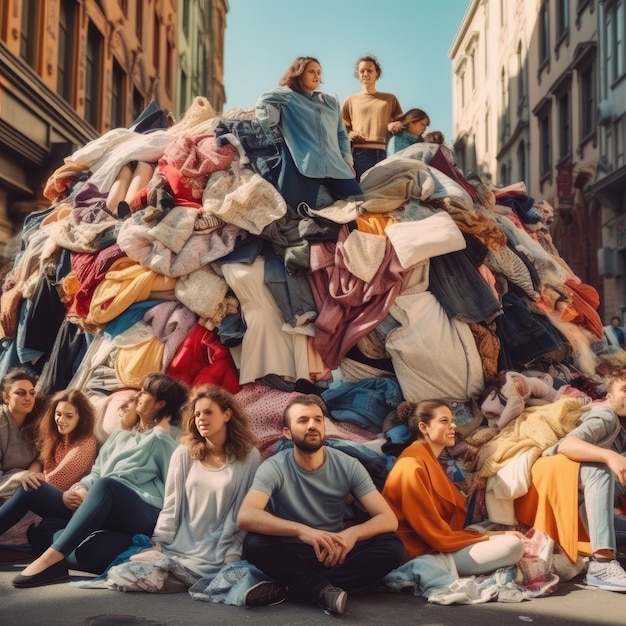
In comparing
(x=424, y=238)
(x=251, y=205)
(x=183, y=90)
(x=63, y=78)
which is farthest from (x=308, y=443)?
(x=183, y=90)

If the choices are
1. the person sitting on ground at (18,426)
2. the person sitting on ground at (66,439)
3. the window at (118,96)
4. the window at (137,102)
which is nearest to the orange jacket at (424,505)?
the person sitting on ground at (66,439)

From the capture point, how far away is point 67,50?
17.5 m

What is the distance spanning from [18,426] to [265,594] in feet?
6.64

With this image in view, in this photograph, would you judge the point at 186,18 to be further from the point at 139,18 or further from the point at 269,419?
the point at 269,419

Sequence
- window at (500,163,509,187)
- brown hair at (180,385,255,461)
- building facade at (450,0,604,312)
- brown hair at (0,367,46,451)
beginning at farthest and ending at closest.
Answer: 1. window at (500,163,509,187)
2. building facade at (450,0,604,312)
3. brown hair at (0,367,46,451)
4. brown hair at (180,385,255,461)

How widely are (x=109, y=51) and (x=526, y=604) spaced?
18.2 meters

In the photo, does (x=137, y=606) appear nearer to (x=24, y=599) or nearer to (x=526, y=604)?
(x=24, y=599)

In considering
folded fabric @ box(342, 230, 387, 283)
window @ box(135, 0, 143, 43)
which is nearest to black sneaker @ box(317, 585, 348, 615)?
folded fabric @ box(342, 230, 387, 283)

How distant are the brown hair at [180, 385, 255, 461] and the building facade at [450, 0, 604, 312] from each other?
59.1ft

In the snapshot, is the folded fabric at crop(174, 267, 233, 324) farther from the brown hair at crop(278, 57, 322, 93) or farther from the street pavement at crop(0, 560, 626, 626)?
the street pavement at crop(0, 560, 626, 626)

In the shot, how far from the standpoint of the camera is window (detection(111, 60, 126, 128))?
2152cm

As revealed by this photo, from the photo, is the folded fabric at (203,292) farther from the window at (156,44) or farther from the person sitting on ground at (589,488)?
the window at (156,44)

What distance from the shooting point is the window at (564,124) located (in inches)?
973

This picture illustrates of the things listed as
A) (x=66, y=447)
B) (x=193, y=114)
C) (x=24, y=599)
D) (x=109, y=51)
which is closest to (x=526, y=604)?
(x=24, y=599)
